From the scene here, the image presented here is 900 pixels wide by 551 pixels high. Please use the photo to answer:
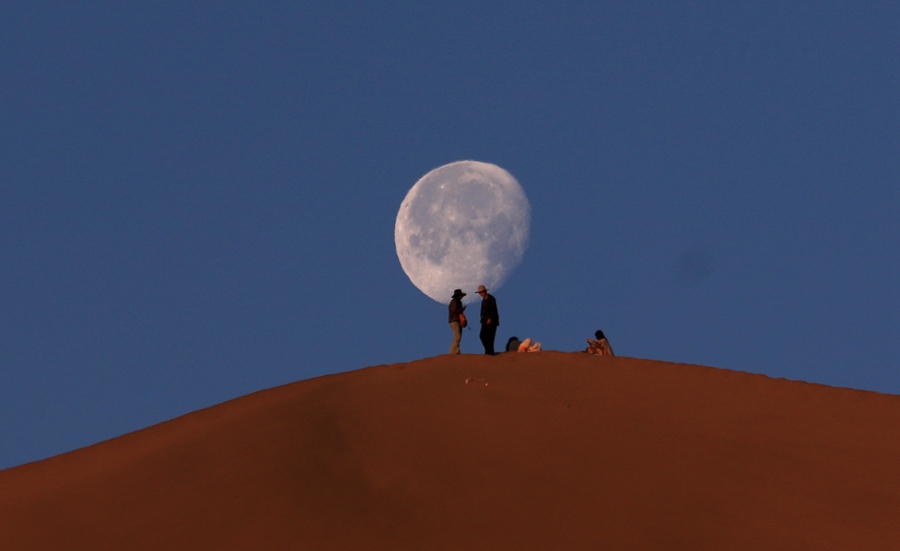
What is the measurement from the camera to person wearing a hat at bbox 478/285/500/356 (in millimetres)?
22344

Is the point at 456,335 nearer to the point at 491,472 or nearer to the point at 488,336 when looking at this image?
the point at 488,336

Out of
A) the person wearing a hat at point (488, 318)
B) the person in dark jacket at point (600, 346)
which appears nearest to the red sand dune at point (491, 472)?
the person wearing a hat at point (488, 318)

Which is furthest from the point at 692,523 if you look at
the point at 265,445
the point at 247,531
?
the point at 265,445

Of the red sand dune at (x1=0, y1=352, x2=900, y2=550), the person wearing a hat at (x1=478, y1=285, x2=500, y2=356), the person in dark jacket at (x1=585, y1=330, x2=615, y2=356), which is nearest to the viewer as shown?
the red sand dune at (x1=0, y1=352, x2=900, y2=550)

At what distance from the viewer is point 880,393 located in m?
21.8

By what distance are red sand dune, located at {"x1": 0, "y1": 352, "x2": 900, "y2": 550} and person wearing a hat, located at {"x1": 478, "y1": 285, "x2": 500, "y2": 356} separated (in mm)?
1713

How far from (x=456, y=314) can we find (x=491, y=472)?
806 centimetres

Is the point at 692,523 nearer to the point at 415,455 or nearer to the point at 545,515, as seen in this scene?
the point at 545,515

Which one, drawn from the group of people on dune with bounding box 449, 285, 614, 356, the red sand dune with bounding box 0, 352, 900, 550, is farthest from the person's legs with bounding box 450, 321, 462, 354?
the red sand dune with bounding box 0, 352, 900, 550

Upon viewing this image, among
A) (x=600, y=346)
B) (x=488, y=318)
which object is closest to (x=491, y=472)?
(x=488, y=318)

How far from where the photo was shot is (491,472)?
15016 mm

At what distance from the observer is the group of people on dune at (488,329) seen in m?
22.4

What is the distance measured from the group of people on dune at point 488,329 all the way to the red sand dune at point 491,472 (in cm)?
175

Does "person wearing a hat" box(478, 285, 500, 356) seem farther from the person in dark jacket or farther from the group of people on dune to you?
the person in dark jacket
